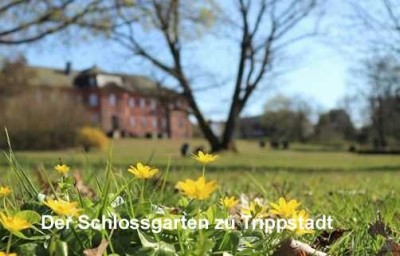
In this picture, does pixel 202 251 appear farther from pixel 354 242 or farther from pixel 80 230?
pixel 354 242

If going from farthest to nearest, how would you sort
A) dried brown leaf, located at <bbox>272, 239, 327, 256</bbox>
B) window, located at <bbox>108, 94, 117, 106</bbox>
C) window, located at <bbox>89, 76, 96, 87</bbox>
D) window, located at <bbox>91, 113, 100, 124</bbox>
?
window, located at <bbox>108, 94, 117, 106</bbox> → window, located at <bbox>89, 76, 96, 87</bbox> → window, located at <bbox>91, 113, 100, 124</bbox> → dried brown leaf, located at <bbox>272, 239, 327, 256</bbox>

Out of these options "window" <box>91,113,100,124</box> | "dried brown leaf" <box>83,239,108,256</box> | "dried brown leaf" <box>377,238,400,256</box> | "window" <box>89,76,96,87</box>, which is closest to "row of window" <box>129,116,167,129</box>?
"window" <box>91,113,100,124</box>

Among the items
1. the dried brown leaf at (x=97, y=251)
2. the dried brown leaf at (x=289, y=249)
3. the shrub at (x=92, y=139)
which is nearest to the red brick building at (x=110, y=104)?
the shrub at (x=92, y=139)

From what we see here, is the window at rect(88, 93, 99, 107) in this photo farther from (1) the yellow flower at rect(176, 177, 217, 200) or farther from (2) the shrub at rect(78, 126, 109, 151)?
(1) the yellow flower at rect(176, 177, 217, 200)

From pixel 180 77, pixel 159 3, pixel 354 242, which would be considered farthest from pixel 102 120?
pixel 354 242

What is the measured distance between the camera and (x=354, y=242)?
1.53m

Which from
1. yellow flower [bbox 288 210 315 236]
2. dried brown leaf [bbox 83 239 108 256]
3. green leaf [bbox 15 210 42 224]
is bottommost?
dried brown leaf [bbox 83 239 108 256]

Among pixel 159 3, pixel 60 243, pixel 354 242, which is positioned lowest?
pixel 354 242

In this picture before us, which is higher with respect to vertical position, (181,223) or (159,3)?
(159,3)

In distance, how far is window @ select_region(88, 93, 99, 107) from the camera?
78812 mm

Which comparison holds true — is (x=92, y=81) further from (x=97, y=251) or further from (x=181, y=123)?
(x=97, y=251)

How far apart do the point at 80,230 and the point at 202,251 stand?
0.27m

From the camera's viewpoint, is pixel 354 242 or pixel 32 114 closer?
pixel 354 242

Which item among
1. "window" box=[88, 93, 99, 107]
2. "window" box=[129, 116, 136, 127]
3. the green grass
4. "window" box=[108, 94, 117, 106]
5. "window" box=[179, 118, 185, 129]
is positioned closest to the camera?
the green grass
